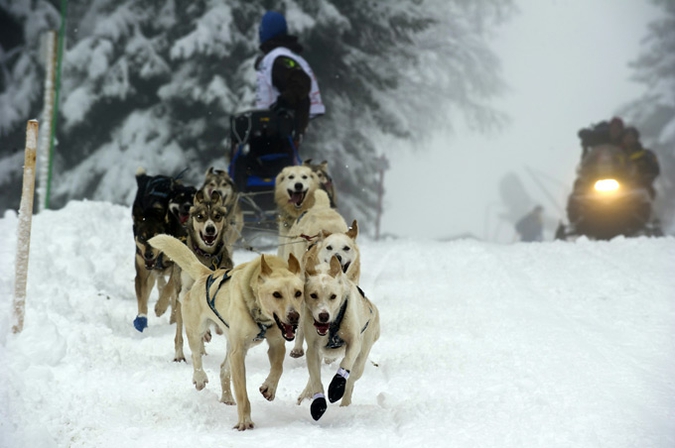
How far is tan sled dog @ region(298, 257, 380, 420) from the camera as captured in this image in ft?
14.8

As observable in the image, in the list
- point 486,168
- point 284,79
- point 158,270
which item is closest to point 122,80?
point 284,79

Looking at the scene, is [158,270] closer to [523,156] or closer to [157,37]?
[157,37]

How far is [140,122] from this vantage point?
18.4 metres

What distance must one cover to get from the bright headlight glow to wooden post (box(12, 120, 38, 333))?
1068 centimetres

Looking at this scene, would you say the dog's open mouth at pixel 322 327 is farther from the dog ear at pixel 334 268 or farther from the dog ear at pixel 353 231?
the dog ear at pixel 353 231

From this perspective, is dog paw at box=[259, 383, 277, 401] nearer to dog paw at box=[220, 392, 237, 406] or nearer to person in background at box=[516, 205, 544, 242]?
dog paw at box=[220, 392, 237, 406]

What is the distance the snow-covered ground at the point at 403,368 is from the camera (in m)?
4.37

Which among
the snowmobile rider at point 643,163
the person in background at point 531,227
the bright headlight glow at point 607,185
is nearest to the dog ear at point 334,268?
the bright headlight glow at point 607,185

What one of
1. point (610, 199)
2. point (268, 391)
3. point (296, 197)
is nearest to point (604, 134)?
point (610, 199)

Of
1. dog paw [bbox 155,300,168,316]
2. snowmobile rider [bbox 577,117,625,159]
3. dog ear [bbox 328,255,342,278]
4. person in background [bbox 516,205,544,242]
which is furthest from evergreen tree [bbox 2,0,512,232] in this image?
dog ear [bbox 328,255,342,278]

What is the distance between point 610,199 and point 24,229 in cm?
1090

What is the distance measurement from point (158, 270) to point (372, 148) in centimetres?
1313

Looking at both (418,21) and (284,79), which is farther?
(418,21)

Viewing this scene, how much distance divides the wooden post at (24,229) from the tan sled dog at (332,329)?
6.81ft
